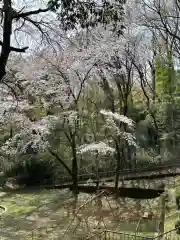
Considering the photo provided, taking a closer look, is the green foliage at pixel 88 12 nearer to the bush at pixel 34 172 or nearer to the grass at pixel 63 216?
the grass at pixel 63 216

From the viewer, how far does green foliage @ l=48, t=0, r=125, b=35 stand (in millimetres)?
7992

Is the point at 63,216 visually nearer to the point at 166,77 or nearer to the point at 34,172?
the point at 34,172

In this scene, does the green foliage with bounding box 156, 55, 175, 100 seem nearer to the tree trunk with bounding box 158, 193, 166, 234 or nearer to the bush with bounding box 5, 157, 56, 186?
the bush with bounding box 5, 157, 56, 186

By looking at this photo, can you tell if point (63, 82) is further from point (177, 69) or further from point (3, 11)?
point (177, 69)

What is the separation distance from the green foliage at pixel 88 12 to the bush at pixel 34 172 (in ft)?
51.4

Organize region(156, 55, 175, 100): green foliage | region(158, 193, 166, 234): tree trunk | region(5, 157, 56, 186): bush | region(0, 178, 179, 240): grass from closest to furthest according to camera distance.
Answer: region(158, 193, 166, 234): tree trunk
region(0, 178, 179, 240): grass
region(5, 157, 56, 186): bush
region(156, 55, 175, 100): green foliage

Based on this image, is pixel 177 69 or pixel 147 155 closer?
pixel 147 155

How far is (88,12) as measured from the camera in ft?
26.8

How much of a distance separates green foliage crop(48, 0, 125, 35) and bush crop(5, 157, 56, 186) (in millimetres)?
15671

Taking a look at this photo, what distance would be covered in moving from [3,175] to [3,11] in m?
17.4

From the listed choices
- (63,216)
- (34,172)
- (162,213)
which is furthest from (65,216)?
(34,172)

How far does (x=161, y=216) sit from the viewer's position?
14.4 m

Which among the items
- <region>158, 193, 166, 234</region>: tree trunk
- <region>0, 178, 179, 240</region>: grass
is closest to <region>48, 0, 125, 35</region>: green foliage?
<region>0, 178, 179, 240</region>: grass

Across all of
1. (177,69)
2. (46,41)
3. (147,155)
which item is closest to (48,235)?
(46,41)
